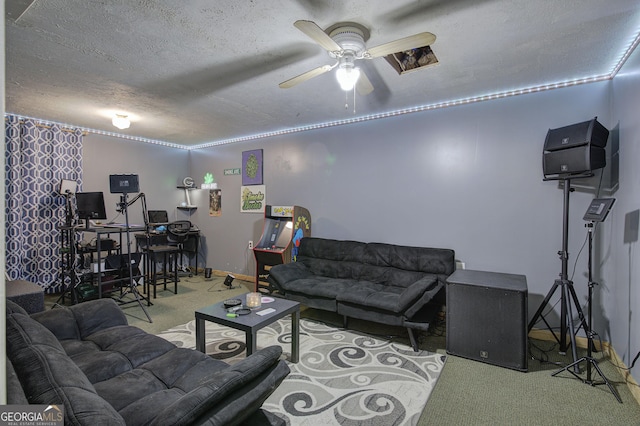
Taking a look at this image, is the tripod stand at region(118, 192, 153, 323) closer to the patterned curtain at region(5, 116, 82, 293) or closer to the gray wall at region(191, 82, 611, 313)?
the patterned curtain at region(5, 116, 82, 293)

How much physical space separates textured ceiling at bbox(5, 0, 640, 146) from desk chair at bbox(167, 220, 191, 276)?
2339 millimetres

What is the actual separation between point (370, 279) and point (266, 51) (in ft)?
9.01

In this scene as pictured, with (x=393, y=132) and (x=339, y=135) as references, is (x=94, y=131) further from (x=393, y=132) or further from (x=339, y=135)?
(x=393, y=132)

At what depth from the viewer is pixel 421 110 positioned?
387 cm

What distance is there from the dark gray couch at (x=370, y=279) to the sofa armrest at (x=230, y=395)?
1.90 meters

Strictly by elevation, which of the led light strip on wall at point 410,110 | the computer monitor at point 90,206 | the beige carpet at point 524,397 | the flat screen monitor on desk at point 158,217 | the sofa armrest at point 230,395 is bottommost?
the beige carpet at point 524,397

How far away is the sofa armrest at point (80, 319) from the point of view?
2.18 meters

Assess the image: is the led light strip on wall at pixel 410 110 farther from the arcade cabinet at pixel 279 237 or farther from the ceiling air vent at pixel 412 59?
the arcade cabinet at pixel 279 237

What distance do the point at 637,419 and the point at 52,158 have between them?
6.94 meters

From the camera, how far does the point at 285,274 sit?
3855 mm

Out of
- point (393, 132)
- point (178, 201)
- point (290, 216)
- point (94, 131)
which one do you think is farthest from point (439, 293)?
point (94, 131)

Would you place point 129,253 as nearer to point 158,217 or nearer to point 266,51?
point 158,217

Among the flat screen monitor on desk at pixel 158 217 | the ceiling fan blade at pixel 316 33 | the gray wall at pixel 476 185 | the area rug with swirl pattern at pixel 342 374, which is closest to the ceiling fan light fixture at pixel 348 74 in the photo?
the ceiling fan blade at pixel 316 33

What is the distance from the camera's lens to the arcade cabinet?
4.57m
